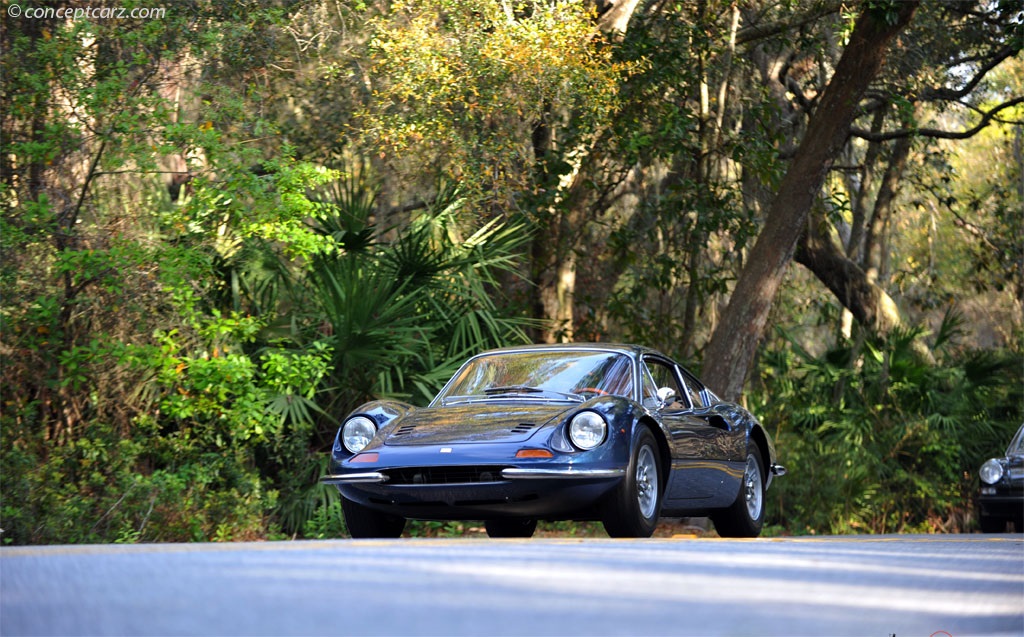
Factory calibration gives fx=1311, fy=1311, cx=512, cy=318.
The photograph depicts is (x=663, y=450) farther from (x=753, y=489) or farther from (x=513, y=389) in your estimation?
(x=753, y=489)

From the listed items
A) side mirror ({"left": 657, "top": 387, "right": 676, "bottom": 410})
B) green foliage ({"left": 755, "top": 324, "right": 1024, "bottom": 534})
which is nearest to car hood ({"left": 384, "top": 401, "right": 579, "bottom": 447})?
side mirror ({"left": 657, "top": 387, "right": 676, "bottom": 410})

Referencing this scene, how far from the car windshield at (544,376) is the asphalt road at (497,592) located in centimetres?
303

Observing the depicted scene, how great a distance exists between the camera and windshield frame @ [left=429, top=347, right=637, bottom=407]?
30.2 feet

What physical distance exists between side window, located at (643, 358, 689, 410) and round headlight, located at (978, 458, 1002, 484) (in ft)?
18.7

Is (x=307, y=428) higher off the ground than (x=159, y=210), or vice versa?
(x=159, y=210)

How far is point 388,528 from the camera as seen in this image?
9.05m

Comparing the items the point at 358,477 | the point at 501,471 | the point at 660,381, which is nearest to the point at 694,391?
the point at 660,381

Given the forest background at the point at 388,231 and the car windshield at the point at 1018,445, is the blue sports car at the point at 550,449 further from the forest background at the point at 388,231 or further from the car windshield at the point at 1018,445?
the car windshield at the point at 1018,445

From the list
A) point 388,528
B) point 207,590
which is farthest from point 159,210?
point 207,590

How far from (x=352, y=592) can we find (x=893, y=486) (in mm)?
16369

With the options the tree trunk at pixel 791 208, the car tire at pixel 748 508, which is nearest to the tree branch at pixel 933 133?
the tree trunk at pixel 791 208

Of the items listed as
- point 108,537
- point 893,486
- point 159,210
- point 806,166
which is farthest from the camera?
point 893,486

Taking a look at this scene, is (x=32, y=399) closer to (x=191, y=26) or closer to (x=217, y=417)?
(x=217, y=417)

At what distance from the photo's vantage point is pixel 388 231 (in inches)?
675
